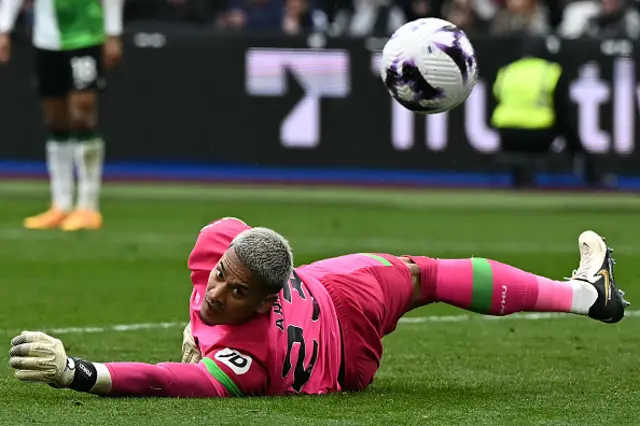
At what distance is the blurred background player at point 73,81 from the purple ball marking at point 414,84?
19.0 ft

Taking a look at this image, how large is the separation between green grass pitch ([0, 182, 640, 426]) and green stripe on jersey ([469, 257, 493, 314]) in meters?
0.32

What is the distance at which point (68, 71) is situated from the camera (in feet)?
42.6

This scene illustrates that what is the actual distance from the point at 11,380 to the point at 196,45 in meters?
12.9

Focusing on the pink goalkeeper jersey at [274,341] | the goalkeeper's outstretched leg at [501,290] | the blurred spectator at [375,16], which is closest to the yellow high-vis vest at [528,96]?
the blurred spectator at [375,16]

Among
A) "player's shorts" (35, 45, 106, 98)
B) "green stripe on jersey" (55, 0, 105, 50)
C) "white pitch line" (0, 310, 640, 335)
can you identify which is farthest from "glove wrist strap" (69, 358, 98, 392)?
"green stripe on jersey" (55, 0, 105, 50)

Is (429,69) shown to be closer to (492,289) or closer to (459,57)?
(459,57)

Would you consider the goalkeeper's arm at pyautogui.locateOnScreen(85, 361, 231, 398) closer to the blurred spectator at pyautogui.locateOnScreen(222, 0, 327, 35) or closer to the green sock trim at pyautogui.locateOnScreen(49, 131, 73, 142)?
the green sock trim at pyautogui.locateOnScreen(49, 131, 73, 142)

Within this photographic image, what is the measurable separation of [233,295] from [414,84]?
2.17 metres

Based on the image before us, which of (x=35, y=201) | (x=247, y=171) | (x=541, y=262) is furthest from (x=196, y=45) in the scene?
(x=541, y=262)

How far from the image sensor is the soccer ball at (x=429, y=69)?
7344mm

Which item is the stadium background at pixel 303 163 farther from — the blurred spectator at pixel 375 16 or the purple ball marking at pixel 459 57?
the purple ball marking at pixel 459 57

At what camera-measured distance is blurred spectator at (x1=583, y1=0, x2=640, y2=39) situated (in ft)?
60.6

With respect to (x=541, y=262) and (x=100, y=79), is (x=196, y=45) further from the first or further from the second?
(x=541, y=262)

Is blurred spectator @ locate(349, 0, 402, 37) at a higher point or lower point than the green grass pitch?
higher
